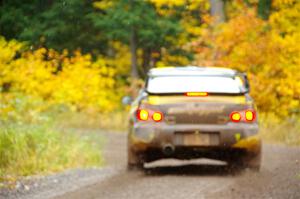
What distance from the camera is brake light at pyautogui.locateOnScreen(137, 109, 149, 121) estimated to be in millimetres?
12759

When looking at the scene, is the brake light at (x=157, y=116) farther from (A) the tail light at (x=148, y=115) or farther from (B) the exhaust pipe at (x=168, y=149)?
(B) the exhaust pipe at (x=168, y=149)

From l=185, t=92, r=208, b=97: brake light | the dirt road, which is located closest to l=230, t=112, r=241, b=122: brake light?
l=185, t=92, r=208, b=97: brake light

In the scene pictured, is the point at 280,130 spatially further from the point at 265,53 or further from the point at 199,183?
the point at 199,183

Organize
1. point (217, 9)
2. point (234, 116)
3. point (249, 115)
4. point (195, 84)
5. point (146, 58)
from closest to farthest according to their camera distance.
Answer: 1. point (234, 116)
2. point (249, 115)
3. point (195, 84)
4. point (217, 9)
5. point (146, 58)

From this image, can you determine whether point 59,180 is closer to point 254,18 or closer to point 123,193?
point 123,193

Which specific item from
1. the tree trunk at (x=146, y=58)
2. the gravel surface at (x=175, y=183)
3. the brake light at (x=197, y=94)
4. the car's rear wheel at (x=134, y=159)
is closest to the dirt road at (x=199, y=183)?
the gravel surface at (x=175, y=183)

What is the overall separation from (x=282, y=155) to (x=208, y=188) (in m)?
6.79

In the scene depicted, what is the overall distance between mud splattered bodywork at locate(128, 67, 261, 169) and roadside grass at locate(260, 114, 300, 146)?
9.25 meters

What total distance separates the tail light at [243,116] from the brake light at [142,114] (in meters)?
1.16

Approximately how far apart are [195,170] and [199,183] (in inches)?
88.6

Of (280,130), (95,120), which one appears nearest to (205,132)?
(280,130)

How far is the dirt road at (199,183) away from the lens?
10.2 meters

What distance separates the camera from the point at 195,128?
12516 mm

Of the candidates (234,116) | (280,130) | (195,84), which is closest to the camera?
(234,116)
